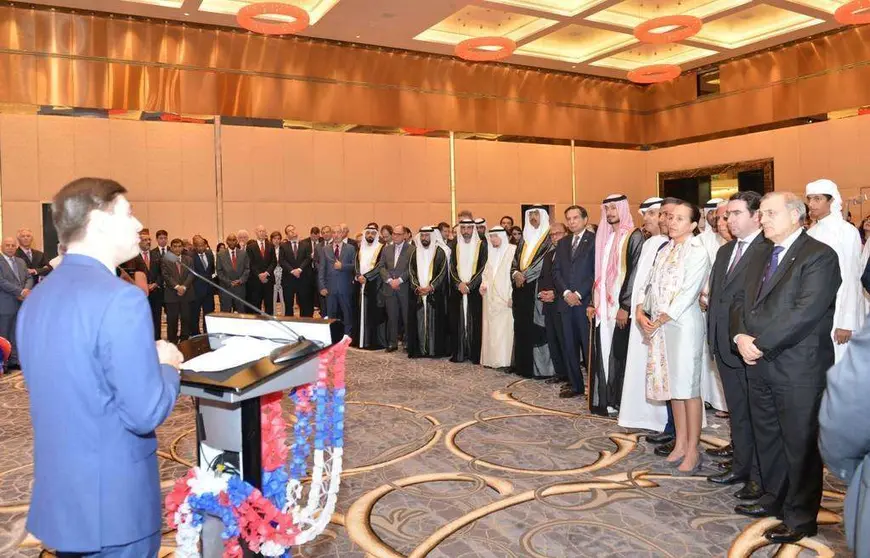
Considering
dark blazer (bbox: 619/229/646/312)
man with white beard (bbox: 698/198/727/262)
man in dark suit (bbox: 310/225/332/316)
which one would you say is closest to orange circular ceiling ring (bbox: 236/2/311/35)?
man in dark suit (bbox: 310/225/332/316)

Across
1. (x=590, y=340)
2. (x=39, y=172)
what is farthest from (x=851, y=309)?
(x=39, y=172)

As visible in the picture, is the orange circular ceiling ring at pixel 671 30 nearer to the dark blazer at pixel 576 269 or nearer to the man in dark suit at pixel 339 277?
the man in dark suit at pixel 339 277

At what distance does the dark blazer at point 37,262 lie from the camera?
799 cm

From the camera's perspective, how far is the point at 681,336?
152 inches

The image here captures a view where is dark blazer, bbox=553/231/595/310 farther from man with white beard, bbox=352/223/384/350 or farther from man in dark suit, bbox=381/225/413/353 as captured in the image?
man with white beard, bbox=352/223/384/350


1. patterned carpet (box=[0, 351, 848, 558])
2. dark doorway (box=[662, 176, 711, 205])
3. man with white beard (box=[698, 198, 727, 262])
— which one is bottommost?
patterned carpet (box=[0, 351, 848, 558])

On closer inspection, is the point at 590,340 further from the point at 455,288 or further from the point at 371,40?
the point at 371,40

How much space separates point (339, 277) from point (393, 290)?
1.14 m

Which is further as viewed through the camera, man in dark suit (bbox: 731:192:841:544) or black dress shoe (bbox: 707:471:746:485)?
black dress shoe (bbox: 707:471:746:485)

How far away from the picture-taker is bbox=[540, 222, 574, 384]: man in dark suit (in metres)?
6.11

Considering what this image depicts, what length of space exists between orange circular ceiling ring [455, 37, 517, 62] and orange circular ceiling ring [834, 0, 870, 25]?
15.3 feet

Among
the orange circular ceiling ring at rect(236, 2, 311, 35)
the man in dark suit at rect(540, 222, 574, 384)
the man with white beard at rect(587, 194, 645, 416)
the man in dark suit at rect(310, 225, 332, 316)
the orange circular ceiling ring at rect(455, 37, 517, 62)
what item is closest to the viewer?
the man with white beard at rect(587, 194, 645, 416)

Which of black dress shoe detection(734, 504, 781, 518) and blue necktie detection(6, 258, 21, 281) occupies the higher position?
blue necktie detection(6, 258, 21, 281)

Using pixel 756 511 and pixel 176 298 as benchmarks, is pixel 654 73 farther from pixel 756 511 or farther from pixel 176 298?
pixel 756 511
